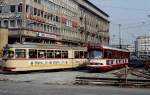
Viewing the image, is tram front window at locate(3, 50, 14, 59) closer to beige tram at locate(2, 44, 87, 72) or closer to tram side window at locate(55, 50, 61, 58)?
beige tram at locate(2, 44, 87, 72)

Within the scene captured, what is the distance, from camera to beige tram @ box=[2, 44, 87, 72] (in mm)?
33938

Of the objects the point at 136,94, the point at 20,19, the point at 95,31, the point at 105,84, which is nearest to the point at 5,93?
the point at 136,94

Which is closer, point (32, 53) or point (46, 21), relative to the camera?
point (32, 53)

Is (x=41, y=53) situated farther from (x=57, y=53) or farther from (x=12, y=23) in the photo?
(x=12, y=23)

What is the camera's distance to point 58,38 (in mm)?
79438

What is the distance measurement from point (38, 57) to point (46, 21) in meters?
37.6

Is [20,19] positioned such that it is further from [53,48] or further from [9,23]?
[53,48]

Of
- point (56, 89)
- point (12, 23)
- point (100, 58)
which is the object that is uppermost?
point (12, 23)

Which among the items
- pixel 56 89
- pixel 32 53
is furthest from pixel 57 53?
pixel 56 89

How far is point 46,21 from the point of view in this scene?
240ft

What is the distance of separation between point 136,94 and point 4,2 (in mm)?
51571

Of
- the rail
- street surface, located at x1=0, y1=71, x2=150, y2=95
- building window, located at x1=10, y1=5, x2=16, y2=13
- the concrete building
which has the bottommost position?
street surface, located at x1=0, y1=71, x2=150, y2=95

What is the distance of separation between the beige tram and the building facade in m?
22.7

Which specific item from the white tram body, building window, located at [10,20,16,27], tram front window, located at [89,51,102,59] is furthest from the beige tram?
building window, located at [10,20,16,27]
